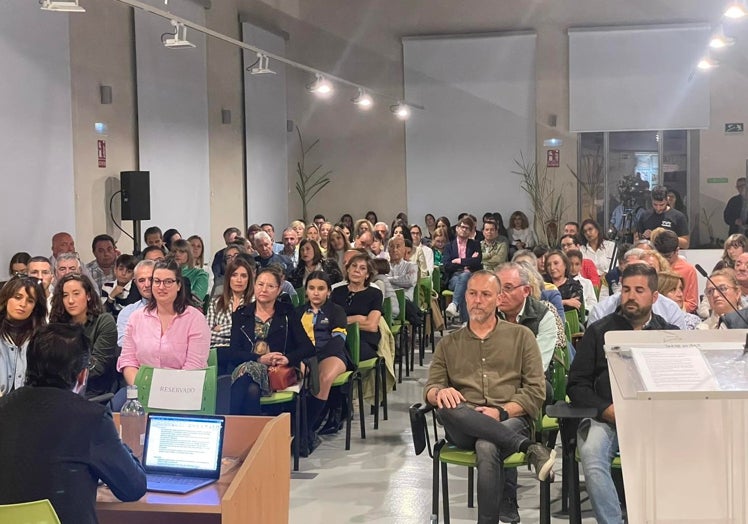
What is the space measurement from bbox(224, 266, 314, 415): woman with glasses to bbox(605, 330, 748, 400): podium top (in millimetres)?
3406

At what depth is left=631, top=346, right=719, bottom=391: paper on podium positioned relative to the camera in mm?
2646

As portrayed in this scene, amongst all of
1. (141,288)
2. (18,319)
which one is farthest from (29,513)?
(141,288)

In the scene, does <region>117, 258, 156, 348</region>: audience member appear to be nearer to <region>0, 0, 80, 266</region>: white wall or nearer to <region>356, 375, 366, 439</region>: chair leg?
<region>356, 375, 366, 439</region>: chair leg

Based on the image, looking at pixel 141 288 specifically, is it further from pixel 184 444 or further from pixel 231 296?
pixel 184 444

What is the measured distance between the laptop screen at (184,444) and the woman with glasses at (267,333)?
7.47ft

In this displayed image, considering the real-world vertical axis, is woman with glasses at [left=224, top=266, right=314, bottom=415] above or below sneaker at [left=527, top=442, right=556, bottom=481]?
above

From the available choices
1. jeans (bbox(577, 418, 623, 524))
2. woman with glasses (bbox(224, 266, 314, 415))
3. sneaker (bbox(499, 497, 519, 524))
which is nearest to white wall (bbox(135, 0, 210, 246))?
woman with glasses (bbox(224, 266, 314, 415))

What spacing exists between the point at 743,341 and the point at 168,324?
3607mm

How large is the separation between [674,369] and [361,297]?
5013mm

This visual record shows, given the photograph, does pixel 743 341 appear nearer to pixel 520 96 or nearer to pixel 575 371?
pixel 575 371

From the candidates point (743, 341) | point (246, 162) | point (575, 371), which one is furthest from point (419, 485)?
point (246, 162)

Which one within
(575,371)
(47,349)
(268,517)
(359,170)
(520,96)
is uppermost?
(520,96)

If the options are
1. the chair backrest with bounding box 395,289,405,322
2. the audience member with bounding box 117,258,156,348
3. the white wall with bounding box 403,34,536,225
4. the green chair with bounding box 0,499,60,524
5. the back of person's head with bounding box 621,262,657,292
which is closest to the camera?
the green chair with bounding box 0,499,60,524

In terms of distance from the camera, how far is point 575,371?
471 cm
